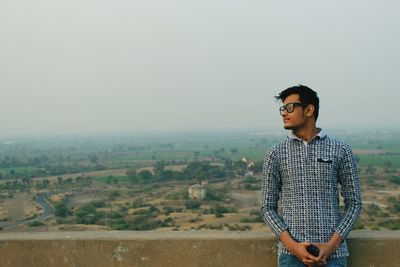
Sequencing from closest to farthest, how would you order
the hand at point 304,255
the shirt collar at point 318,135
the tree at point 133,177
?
1. the hand at point 304,255
2. the shirt collar at point 318,135
3. the tree at point 133,177

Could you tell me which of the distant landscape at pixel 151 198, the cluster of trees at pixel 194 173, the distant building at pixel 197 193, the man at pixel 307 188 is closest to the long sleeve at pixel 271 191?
the man at pixel 307 188

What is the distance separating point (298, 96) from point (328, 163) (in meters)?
0.32

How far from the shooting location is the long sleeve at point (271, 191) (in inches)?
81.5

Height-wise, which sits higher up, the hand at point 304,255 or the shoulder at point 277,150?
the shoulder at point 277,150

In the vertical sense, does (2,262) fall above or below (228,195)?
above

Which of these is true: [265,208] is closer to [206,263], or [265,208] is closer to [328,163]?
[328,163]

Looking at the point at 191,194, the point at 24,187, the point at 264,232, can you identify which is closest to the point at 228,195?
the point at 191,194

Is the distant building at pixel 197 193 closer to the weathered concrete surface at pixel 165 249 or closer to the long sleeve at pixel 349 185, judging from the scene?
the weathered concrete surface at pixel 165 249

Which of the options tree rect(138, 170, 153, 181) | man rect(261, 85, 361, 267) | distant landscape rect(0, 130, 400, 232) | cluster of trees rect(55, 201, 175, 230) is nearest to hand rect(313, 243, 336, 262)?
man rect(261, 85, 361, 267)

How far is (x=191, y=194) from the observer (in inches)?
1559

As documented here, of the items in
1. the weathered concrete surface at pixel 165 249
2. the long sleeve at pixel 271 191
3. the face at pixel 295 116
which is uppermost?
the face at pixel 295 116

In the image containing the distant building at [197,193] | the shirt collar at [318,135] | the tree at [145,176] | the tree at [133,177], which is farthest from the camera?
the tree at [145,176]

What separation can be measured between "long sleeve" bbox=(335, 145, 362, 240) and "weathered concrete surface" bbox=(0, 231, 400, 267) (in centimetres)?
36

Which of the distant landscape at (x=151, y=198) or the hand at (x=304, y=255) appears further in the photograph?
the distant landscape at (x=151, y=198)
